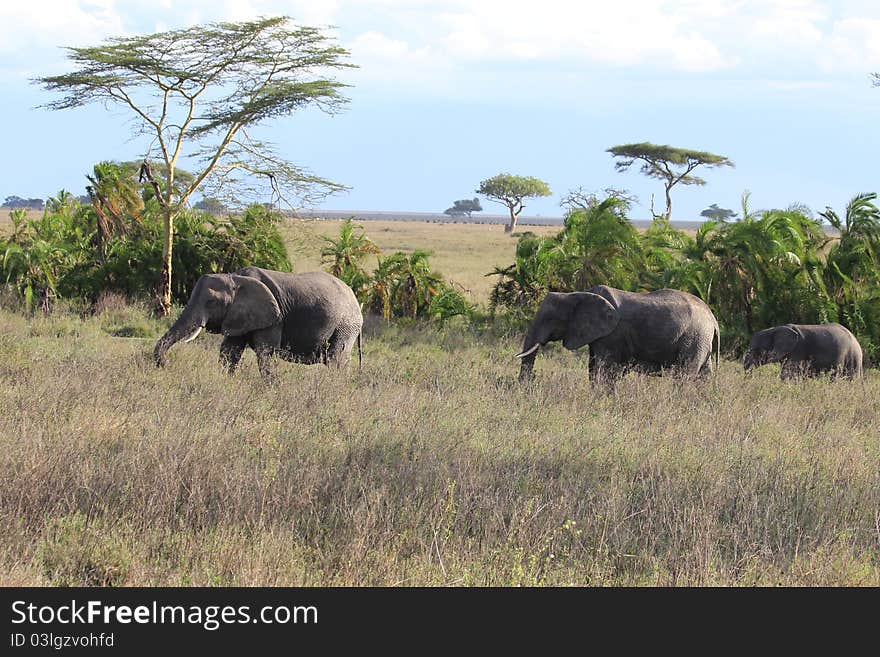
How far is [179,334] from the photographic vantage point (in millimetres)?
10703

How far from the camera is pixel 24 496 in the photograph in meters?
5.76

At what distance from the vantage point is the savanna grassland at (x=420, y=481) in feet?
16.9

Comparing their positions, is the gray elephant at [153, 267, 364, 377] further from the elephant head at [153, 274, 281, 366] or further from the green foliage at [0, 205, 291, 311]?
the green foliage at [0, 205, 291, 311]

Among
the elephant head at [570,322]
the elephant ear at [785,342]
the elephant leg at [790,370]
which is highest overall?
the elephant head at [570,322]

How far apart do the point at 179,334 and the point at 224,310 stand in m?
0.57

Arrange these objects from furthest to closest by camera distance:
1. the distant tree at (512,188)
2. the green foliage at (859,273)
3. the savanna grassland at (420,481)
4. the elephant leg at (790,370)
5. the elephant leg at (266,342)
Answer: the distant tree at (512,188) → the green foliage at (859,273) → the elephant leg at (790,370) → the elephant leg at (266,342) → the savanna grassland at (420,481)

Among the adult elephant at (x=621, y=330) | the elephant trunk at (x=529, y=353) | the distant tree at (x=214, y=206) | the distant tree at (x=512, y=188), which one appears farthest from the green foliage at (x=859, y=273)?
the distant tree at (x=512, y=188)

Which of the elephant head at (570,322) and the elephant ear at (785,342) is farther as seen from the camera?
the elephant ear at (785,342)

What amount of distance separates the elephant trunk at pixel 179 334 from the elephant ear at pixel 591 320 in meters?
4.18

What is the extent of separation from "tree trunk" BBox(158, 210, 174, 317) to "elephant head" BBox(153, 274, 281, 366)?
311 inches

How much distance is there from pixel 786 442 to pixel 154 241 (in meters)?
14.6

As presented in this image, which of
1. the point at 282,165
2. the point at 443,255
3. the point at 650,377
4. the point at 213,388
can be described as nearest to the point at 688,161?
the point at 443,255

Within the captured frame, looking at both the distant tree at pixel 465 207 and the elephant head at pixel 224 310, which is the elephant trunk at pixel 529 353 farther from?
the distant tree at pixel 465 207

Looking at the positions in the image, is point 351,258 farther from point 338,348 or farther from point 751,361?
point 751,361
